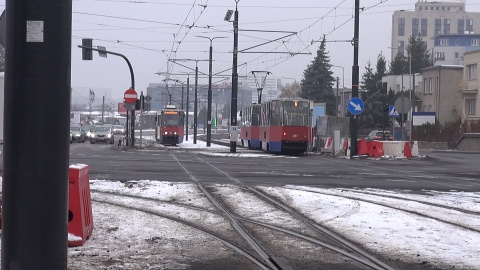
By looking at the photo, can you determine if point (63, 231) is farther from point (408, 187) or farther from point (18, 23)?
point (408, 187)

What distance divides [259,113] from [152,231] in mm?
38651

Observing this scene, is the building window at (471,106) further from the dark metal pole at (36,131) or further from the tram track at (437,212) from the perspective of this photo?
the dark metal pole at (36,131)

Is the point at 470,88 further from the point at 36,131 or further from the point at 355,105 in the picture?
the point at 36,131

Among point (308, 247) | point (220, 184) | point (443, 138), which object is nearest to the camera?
point (308, 247)

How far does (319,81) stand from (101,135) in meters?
38.7

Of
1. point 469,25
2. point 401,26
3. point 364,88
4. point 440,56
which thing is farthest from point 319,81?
point 469,25

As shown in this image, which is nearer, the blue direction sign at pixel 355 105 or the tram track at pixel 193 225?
the tram track at pixel 193 225

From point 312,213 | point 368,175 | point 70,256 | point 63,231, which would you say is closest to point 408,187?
point 368,175

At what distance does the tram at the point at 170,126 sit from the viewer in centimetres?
6519

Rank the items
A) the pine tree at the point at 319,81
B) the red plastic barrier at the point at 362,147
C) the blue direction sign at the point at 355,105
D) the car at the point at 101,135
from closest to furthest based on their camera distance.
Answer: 1. the blue direction sign at the point at 355,105
2. the red plastic barrier at the point at 362,147
3. the car at the point at 101,135
4. the pine tree at the point at 319,81

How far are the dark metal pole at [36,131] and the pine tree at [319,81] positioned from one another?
314 feet

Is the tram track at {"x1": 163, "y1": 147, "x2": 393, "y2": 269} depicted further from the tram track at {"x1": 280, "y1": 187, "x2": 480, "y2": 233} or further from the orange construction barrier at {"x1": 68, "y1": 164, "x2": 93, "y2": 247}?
the orange construction barrier at {"x1": 68, "y1": 164, "x2": 93, "y2": 247}

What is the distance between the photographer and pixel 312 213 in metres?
14.3

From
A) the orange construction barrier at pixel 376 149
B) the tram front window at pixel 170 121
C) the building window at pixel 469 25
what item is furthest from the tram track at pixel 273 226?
the building window at pixel 469 25
